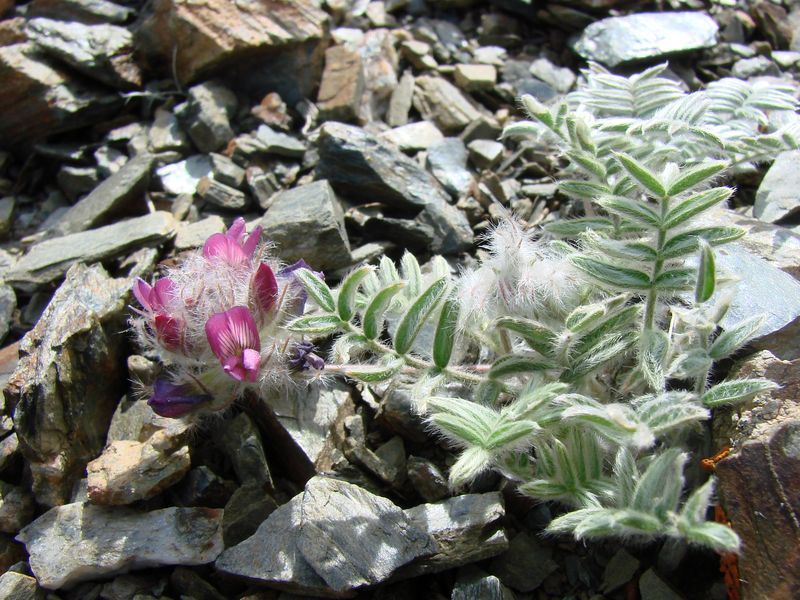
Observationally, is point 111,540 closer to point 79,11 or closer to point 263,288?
point 263,288

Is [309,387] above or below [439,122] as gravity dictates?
below

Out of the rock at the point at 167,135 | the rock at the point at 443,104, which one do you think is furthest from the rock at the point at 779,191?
the rock at the point at 167,135

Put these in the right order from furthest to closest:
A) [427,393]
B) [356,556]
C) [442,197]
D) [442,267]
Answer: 1. [442,197]
2. [442,267]
3. [427,393]
4. [356,556]

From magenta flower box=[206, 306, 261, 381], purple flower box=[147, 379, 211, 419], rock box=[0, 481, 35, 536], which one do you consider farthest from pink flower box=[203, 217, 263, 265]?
rock box=[0, 481, 35, 536]

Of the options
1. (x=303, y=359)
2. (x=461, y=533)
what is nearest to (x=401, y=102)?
(x=303, y=359)

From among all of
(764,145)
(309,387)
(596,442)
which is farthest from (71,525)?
(764,145)

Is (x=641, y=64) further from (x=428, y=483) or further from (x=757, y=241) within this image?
(x=428, y=483)

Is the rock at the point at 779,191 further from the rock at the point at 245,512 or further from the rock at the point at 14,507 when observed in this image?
the rock at the point at 14,507
